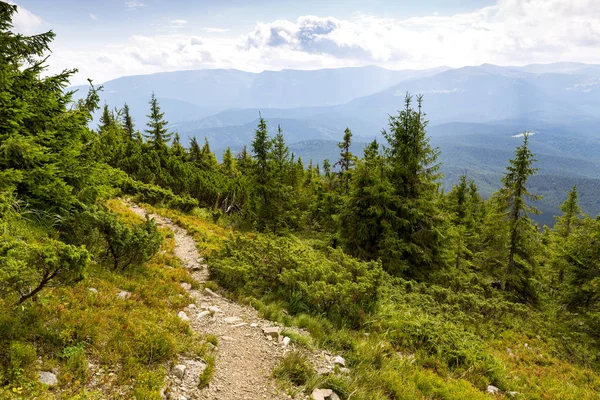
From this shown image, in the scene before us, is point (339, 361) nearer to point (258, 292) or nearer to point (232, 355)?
point (232, 355)

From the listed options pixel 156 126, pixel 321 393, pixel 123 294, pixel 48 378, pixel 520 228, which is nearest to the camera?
pixel 48 378

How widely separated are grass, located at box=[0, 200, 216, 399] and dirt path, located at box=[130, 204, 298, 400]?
348 mm

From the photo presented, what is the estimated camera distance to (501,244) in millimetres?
22469

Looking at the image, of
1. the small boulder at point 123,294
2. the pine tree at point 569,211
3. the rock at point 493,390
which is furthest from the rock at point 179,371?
the pine tree at point 569,211

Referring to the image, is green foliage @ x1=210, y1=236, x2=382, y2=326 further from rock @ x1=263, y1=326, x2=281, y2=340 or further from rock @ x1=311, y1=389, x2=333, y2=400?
rock @ x1=311, y1=389, x2=333, y2=400

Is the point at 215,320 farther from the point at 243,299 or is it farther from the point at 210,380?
the point at 210,380

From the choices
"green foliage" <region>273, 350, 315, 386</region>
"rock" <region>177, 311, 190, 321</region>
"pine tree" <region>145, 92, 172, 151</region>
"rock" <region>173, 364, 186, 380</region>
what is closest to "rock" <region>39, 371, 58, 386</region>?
"rock" <region>173, 364, 186, 380</region>

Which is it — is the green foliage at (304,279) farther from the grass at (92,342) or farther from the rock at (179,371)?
the rock at (179,371)

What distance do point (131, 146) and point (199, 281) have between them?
25084mm

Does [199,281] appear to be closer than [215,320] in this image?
No

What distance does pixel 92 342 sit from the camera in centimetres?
521

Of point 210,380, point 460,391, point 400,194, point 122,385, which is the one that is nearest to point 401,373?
point 460,391

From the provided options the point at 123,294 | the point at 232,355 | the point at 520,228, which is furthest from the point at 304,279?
the point at 520,228

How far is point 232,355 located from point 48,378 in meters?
2.89
